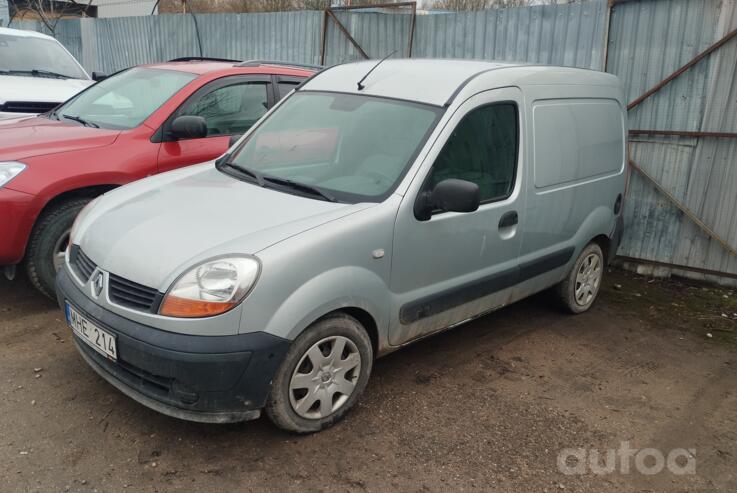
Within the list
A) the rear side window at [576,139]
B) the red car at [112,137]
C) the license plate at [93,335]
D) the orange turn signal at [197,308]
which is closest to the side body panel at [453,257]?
the rear side window at [576,139]

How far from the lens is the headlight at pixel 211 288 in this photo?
2719 mm

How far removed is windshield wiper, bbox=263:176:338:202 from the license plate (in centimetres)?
121

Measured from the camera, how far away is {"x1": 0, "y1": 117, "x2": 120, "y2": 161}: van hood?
14.3ft

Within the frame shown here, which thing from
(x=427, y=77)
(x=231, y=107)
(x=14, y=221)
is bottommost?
(x=14, y=221)

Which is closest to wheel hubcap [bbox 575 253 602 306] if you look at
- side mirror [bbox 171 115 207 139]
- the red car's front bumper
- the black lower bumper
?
the black lower bumper

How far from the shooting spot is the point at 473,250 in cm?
370

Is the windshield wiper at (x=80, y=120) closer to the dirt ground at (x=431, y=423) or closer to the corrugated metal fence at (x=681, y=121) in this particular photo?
the dirt ground at (x=431, y=423)

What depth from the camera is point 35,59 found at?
757cm

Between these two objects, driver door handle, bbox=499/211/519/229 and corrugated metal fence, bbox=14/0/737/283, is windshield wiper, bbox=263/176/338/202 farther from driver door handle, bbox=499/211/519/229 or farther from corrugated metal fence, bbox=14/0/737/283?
corrugated metal fence, bbox=14/0/737/283

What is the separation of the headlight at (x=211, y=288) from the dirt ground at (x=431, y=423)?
76 centimetres

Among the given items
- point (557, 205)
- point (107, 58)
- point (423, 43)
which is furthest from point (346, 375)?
point (107, 58)

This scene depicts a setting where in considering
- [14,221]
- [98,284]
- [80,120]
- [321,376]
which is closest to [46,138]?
[80,120]

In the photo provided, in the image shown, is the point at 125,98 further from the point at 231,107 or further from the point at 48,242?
the point at 48,242

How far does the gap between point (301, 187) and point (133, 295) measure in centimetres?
107
